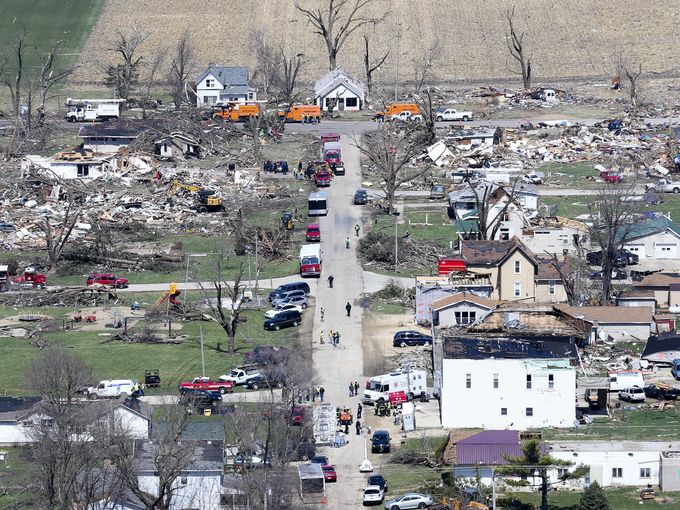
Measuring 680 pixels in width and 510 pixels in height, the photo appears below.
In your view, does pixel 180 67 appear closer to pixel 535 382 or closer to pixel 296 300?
pixel 296 300

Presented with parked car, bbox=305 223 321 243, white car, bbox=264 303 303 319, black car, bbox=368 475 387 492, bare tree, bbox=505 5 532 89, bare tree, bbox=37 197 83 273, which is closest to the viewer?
black car, bbox=368 475 387 492

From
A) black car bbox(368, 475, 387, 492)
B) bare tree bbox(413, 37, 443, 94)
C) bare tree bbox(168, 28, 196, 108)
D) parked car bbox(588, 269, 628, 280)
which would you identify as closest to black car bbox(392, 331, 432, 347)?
parked car bbox(588, 269, 628, 280)

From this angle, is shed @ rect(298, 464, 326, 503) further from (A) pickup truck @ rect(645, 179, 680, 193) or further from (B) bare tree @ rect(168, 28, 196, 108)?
(B) bare tree @ rect(168, 28, 196, 108)

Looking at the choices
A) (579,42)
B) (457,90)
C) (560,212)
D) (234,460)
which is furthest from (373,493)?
(579,42)

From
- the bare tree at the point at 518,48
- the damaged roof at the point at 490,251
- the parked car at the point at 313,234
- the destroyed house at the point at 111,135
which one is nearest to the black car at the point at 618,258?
the damaged roof at the point at 490,251

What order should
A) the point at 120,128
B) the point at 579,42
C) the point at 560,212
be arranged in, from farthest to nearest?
the point at 579,42 < the point at 120,128 < the point at 560,212

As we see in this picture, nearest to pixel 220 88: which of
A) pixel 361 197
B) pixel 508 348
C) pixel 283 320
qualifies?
pixel 361 197

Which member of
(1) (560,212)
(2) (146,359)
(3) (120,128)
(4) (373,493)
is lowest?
(4) (373,493)
